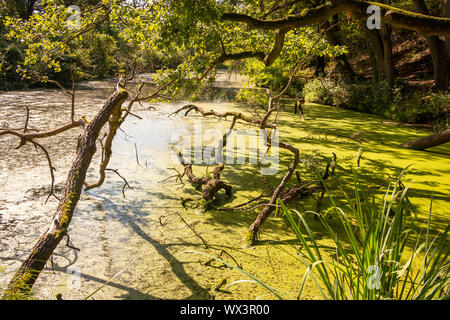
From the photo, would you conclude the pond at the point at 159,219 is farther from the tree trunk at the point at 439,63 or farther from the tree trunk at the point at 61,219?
the tree trunk at the point at 439,63

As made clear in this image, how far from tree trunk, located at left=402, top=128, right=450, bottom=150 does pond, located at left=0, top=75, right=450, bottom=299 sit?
0.14 meters

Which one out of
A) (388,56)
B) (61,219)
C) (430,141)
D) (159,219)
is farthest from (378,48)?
(61,219)

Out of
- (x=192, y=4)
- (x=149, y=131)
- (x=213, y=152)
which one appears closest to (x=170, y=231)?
(x=192, y=4)

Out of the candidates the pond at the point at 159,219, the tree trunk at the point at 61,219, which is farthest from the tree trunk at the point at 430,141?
the tree trunk at the point at 61,219

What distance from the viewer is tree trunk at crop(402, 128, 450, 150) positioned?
199 inches

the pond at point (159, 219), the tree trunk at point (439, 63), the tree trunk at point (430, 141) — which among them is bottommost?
the pond at point (159, 219)

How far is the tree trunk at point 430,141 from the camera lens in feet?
16.5

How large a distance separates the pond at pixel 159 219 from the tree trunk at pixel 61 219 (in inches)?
13.7

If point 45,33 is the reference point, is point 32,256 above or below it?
below

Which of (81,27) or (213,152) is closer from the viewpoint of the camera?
(81,27)

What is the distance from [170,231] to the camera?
2934 mm

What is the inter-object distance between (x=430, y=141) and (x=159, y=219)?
14.5 ft
